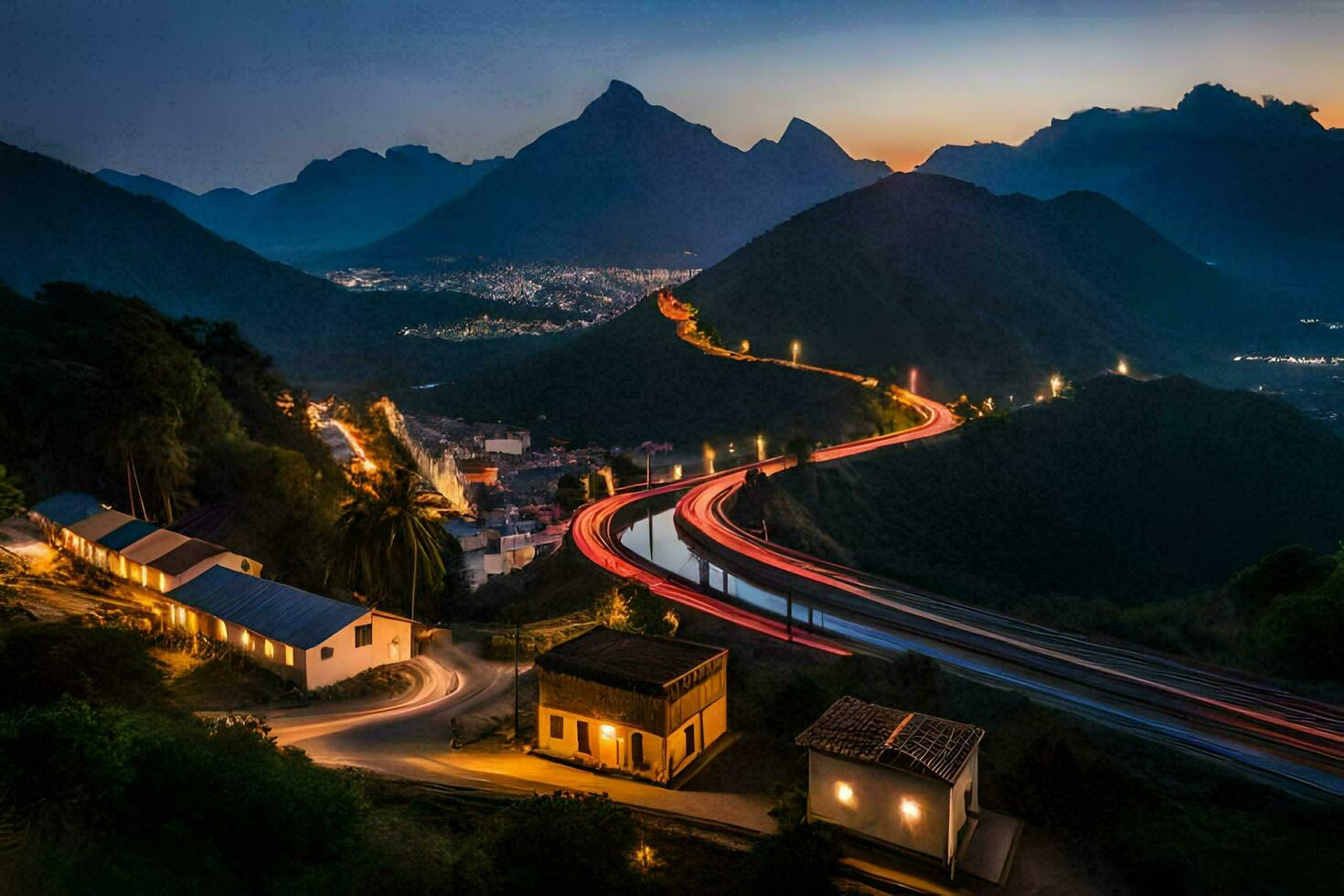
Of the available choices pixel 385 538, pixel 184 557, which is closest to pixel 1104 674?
pixel 385 538

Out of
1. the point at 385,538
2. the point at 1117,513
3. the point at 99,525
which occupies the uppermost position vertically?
the point at 385,538

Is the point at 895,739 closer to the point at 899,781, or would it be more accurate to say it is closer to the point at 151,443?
the point at 899,781

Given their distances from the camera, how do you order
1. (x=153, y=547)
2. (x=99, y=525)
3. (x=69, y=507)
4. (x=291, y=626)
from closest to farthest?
(x=291, y=626) → (x=153, y=547) → (x=99, y=525) → (x=69, y=507)

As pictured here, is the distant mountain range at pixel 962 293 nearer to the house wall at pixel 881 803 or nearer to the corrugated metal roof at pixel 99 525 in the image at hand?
the corrugated metal roof at pixel 99 525

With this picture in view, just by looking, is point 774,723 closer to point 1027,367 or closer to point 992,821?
point 992,821

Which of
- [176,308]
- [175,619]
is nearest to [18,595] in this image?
[175,619]

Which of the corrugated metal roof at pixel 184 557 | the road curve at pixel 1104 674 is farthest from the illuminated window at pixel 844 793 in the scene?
the corrugated metal roof at pixel 184 557
